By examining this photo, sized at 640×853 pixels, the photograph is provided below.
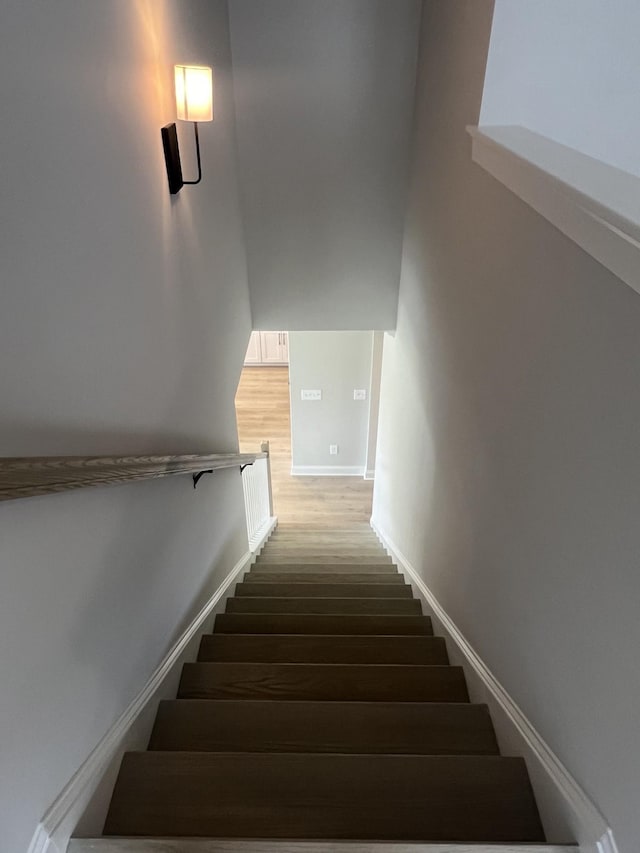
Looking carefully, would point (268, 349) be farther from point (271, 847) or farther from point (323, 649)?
point (271, 847)

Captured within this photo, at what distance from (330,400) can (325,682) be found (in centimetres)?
502

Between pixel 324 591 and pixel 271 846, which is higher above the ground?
pixel 271 846

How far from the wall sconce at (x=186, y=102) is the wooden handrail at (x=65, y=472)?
41.9 inches

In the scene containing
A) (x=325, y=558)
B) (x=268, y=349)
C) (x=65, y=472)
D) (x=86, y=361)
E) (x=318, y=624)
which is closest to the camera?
(x=65, y=472)

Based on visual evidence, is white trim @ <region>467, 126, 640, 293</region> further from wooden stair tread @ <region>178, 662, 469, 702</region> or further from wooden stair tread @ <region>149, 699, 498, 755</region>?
wooden stair tread @ <region>178, 662, 469, 702</region>

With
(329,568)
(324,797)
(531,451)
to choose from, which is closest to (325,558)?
(329,568)

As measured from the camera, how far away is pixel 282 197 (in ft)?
12.0

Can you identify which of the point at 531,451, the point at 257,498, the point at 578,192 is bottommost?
the point at 257,498

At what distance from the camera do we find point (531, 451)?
139 cm

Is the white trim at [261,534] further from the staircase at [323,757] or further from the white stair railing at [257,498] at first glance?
the staircase at [323,757]

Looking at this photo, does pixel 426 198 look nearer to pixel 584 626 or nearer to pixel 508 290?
pixel 508 290

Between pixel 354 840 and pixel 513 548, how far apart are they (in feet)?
2.65

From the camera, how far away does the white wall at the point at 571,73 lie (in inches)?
62.2

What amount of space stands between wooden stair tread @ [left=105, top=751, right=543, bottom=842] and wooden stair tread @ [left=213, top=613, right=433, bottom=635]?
105 cm
